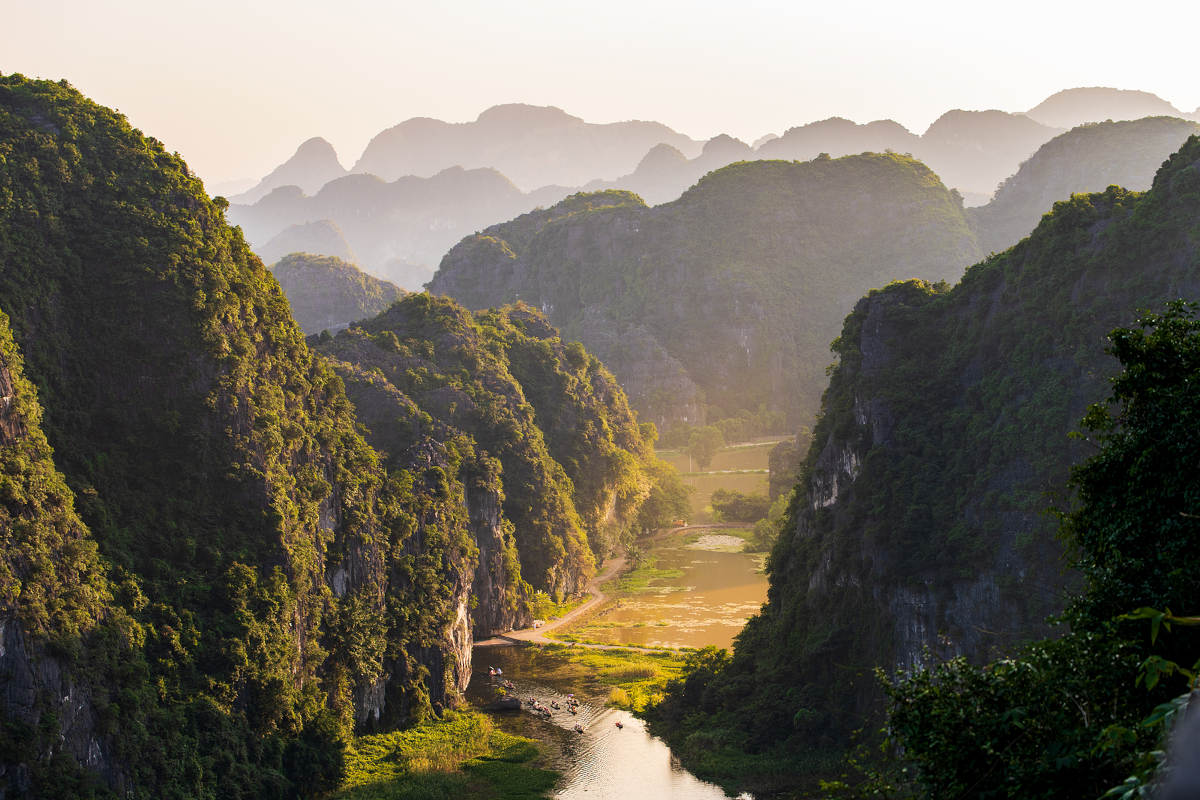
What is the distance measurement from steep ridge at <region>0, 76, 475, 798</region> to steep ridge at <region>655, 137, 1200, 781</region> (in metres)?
18.2

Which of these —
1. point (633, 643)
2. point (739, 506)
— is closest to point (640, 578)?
point (633, 643)

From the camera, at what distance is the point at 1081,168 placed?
17300 centimetres

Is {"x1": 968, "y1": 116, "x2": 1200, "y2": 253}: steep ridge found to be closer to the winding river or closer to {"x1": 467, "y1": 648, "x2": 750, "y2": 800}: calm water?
the winding river

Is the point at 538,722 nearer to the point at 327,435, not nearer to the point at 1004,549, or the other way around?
the point at 327,435

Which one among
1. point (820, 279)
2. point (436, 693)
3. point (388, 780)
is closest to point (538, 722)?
point (436, 693)

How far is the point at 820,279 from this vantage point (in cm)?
17275

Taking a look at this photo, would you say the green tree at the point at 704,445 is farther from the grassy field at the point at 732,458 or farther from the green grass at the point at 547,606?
the green grass at the point at 547,606

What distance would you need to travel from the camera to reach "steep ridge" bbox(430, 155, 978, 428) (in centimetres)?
16288

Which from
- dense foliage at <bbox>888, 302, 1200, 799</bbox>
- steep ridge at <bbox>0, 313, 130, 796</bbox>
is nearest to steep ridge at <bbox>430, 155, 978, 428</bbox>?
steep ridge at <bbox>0, 313, 130, 796</bbox>

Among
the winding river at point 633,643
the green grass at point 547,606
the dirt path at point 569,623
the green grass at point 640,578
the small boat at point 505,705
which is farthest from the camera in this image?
the green grass at point 640,578

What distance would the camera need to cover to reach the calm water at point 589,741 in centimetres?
4675

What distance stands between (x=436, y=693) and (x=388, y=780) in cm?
1075

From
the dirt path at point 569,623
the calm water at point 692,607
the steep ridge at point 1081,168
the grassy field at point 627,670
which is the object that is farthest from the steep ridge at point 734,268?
the grassy field at point 627,670

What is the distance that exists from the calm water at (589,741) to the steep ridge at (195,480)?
5.62 m
